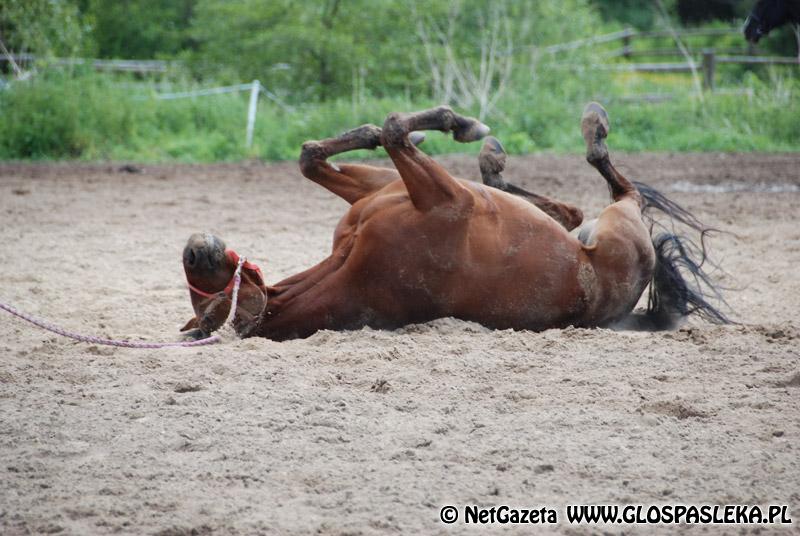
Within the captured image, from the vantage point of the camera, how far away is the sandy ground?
9.61 feet

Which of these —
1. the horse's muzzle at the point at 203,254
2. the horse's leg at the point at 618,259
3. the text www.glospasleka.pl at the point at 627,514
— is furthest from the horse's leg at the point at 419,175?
the text www.glospasleka.pl at the point at 627,514

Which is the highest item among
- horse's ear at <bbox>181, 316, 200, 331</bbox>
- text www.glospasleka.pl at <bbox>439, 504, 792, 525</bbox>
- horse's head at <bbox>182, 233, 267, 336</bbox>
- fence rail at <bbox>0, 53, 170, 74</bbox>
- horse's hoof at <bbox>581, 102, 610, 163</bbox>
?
fence rail at <bbox>0, 53, 170, 74</bbox>

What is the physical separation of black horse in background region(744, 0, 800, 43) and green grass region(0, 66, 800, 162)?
7315mm

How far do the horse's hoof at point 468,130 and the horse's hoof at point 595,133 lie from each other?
2.42 ft

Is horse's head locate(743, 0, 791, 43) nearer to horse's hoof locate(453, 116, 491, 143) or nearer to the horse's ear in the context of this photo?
horse's hoof locate(453, 116, 491, 143)

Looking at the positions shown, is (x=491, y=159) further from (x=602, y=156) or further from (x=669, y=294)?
(x=669, y=294)

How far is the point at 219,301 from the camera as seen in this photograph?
4387mm

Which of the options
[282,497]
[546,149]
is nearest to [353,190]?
[282,497]

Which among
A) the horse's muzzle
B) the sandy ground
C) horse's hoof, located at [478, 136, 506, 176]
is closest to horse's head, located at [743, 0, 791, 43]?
the sandy ground

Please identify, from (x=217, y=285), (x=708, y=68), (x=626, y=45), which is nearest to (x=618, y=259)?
(x=217, y=285)

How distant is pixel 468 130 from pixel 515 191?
2.05ft

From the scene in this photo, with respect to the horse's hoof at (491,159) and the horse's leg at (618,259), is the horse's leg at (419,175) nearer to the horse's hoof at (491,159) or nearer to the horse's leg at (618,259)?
the horse's leg at (618,259)

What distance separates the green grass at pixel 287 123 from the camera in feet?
44.5

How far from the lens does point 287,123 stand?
15172 mm
